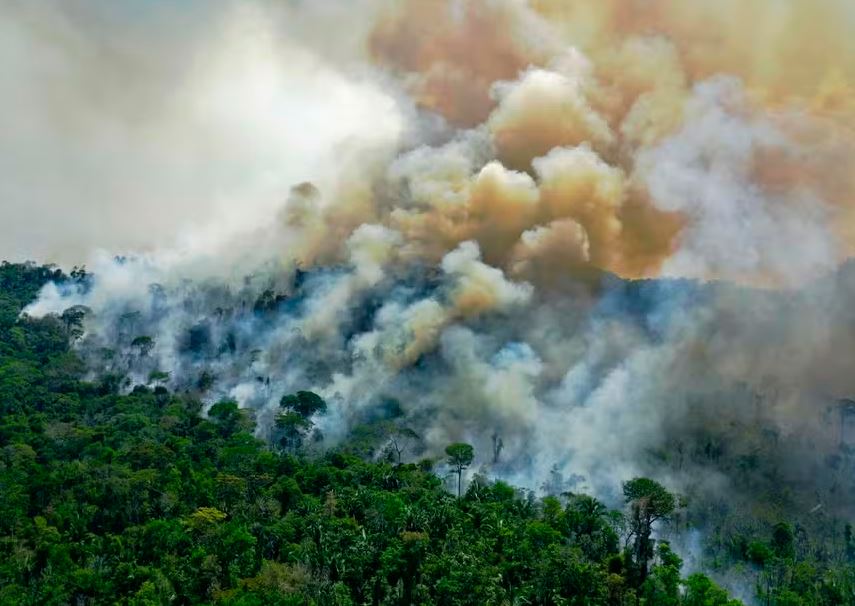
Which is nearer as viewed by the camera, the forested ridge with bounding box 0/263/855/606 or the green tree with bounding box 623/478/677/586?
the forested ridge with bounding box 0/263/855/606

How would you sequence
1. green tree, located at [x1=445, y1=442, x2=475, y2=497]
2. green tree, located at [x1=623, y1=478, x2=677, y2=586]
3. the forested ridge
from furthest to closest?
green tree, located at [x1=445, y1=442, x2=475, y2=497]
green tree, located at [x1=623, y1=478, x2=677, y2=586]
the forested ridge

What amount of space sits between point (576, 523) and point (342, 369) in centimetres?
7218

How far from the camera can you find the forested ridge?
224ft

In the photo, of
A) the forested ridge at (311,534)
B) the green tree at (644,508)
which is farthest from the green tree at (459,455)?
the green tree at (644,508)

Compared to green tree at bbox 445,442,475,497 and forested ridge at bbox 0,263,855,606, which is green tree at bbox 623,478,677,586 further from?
green tree at bbox 445,442,475,497

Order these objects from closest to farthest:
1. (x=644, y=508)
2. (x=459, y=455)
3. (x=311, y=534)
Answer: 1. (x=311, y=534)
2. (x=644, y=508)
3. (x=459, y=455)

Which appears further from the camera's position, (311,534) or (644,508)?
(644,508)

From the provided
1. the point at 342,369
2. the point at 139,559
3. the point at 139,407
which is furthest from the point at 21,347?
the point at 139,559

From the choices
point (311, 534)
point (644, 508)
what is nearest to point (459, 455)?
point (644, 508)

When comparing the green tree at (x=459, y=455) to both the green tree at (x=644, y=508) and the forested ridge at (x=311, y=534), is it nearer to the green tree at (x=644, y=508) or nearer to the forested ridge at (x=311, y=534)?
the forested ridge at (x=311, y=534)

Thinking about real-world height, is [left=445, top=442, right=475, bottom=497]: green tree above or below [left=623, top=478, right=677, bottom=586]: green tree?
above

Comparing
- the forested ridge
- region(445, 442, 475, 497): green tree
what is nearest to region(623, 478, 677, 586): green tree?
the forested ridge

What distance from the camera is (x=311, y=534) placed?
7800 centimetres

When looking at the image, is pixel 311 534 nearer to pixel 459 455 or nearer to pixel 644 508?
pixel 459 455
